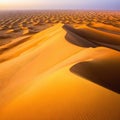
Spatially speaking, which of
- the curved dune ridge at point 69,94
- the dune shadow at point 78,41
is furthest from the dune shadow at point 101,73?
the dune shadow at point 78,41

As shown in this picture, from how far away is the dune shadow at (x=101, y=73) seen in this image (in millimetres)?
4550

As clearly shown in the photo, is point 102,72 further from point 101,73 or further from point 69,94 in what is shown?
point 69,94

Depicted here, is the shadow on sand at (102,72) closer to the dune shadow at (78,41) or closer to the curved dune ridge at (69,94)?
the curved dune ridge at (69,94)

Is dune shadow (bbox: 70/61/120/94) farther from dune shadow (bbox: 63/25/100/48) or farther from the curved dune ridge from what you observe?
dune shadow (bbox: 63/25/100/48)

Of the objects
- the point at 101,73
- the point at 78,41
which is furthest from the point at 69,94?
the point at 78,41

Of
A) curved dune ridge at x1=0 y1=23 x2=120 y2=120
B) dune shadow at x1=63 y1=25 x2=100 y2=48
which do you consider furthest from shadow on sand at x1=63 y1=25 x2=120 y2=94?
dune shadow at x1=63 y1=25 x2=100 y2=48

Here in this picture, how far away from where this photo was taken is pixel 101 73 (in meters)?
5.05

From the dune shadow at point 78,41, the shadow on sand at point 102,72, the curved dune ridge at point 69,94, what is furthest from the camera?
the dune shadow at point 78,41

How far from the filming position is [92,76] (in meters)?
4.81

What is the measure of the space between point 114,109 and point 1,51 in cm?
897

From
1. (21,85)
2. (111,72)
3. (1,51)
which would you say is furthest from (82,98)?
(1,51)

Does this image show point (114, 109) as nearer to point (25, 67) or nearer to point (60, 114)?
point (60, 114)

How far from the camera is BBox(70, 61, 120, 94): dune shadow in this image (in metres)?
4.55

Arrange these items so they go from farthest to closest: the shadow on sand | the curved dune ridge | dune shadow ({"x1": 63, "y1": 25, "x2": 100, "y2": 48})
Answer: dune shadow ({"x1": 63, "y1": 25, "x2": 100, "y2": 48}) < the shadow on sand < the curved dune ridge
